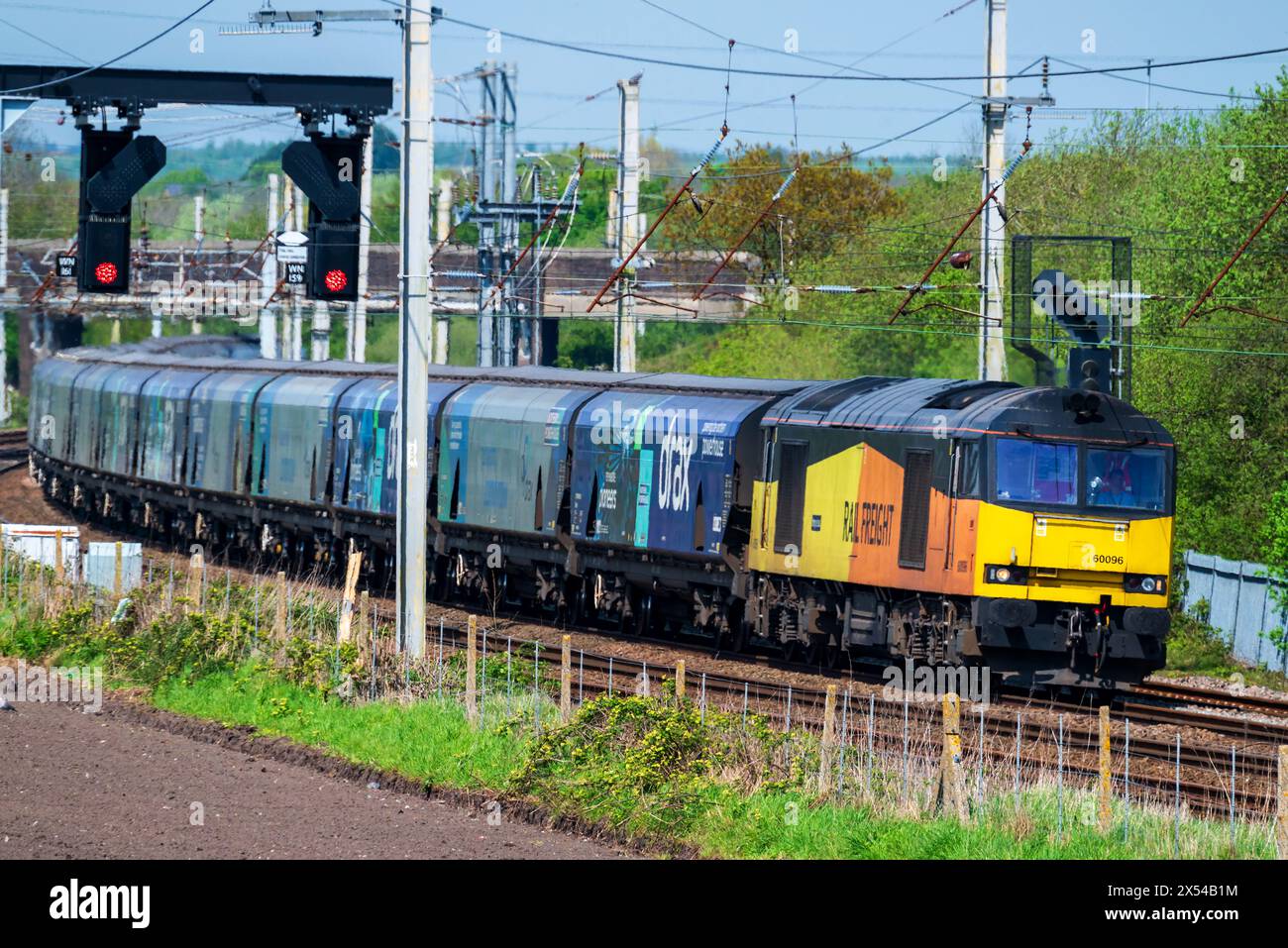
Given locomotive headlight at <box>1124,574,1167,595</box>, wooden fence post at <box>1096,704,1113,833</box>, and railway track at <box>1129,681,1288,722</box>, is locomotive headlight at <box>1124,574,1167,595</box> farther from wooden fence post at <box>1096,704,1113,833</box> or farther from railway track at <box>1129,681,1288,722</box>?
wooden fence post at <box>1096,704,1113,833</box>

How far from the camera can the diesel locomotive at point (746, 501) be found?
19.6 meters

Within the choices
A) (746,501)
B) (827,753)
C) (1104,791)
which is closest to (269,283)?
(746,501)

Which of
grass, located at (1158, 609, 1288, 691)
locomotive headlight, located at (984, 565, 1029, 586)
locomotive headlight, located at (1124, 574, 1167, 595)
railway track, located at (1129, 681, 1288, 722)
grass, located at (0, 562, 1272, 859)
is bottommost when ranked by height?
grass, located at (1158, 609, 1288, 691)

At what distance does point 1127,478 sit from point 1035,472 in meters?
1.11

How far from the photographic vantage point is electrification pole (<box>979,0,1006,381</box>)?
78.1ft

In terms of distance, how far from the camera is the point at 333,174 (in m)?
19.7

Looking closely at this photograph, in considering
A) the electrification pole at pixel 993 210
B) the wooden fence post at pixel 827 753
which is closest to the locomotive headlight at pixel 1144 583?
the electrification pole at pixel 993 210

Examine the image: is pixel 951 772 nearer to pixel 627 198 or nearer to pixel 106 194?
pixel 106 194

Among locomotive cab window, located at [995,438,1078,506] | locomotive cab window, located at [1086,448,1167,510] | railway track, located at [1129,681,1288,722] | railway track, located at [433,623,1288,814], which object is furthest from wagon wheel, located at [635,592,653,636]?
locomotive cab window, located at [1086,448,1167,510]

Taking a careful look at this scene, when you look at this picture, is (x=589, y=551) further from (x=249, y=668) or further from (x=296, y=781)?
(x=296, y=781)

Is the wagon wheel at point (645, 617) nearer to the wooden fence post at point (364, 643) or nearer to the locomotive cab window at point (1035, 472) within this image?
the wooden fence post at point (364, 643)

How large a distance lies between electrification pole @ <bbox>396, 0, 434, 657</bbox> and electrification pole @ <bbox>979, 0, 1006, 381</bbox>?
7843mm

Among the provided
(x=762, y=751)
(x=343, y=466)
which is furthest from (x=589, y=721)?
(x=343, y=466)

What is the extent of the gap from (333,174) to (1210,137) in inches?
1011
